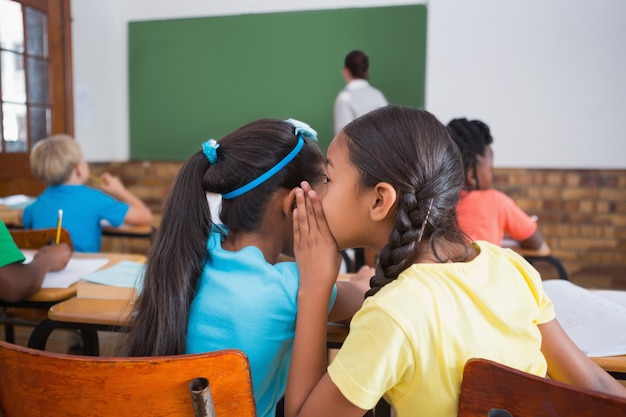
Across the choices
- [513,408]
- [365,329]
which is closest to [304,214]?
[365,329]

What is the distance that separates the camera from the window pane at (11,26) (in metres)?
3.53

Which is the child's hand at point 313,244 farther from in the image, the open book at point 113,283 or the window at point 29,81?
the window at point 29,81

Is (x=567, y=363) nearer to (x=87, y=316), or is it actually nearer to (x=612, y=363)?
(x=612, y=363)

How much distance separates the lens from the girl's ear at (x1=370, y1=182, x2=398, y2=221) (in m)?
0.84

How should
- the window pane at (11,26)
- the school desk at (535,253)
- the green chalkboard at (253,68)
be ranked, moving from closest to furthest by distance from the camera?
the school desk at (535,253), the window pane at (11,26), the green chalkboard at (253,68)

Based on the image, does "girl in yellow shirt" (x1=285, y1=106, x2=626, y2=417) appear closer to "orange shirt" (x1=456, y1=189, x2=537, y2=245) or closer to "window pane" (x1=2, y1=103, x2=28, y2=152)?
"orange shirt" (x1=456, y1=189, x2=537, y2=245)

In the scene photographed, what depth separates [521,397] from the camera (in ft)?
2.00

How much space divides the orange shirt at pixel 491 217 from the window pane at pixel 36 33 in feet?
10.6

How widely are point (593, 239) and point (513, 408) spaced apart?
12.6ft

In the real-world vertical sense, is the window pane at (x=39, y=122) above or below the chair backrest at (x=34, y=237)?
above

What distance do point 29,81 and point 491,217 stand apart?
3.31 m

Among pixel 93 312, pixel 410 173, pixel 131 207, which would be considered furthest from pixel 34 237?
pixel 410 173

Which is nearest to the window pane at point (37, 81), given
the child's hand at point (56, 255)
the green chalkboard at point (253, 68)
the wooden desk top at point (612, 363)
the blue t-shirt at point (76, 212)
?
the green chalkboard at point (253, 68)

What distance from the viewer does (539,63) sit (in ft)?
12.6
